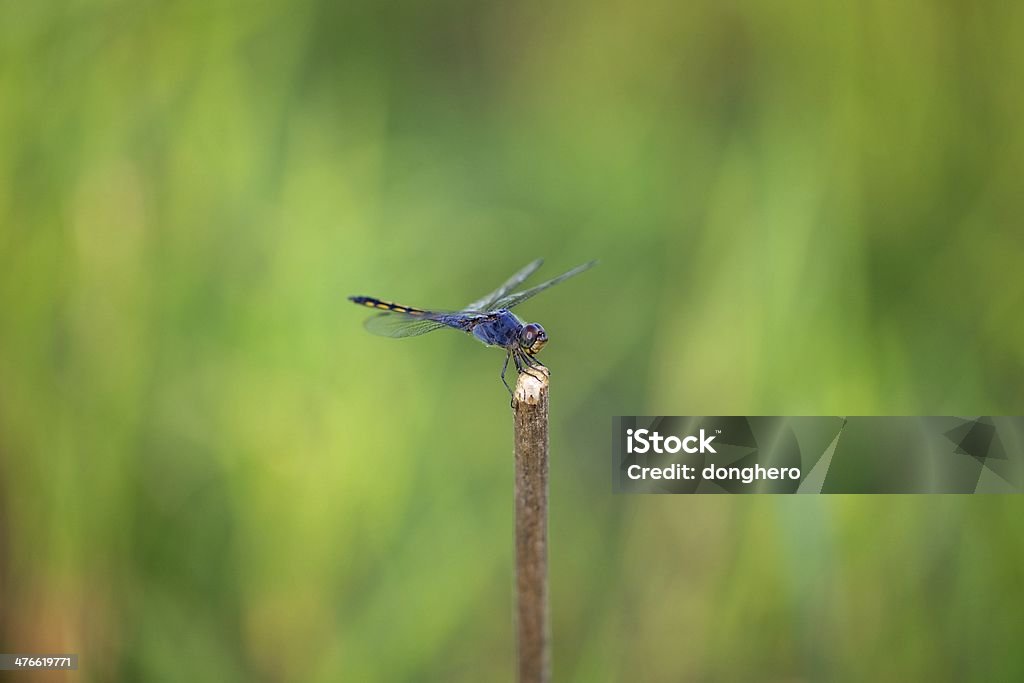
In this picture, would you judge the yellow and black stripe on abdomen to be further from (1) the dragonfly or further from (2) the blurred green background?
(2) the blurred green background

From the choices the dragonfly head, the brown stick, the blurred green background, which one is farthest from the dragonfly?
the brown stick

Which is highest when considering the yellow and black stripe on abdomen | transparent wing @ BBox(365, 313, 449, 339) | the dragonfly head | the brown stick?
the yellow and black stripe on abdomen

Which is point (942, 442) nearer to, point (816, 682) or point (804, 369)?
point (804, 369)

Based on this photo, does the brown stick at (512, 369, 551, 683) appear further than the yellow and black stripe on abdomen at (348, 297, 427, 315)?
No

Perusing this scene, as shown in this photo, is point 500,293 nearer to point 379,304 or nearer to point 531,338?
point 379,304

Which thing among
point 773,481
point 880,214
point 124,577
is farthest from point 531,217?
point 124,577

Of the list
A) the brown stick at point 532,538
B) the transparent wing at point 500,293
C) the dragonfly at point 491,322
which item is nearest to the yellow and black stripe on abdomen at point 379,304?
the dragonfly at point 491,322
